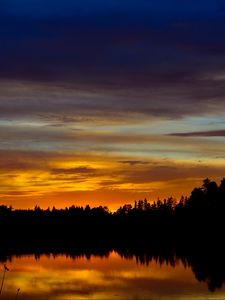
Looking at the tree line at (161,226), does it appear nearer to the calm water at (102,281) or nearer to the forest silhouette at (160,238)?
the forest silhouette at (160,238)

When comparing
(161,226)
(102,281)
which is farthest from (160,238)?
(102,281)

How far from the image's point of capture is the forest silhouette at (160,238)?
263ft

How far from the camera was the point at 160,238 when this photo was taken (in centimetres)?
13375

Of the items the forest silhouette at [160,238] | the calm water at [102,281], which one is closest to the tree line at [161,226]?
the forest silhouette at [160,238]

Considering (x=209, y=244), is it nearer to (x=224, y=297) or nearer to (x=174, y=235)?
(x=174, y=235)

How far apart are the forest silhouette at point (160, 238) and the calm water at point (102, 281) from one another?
2211 millimetres

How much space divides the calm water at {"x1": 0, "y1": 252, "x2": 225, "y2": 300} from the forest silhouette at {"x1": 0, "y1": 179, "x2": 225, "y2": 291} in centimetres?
221

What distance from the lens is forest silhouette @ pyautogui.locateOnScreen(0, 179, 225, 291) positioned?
8024cm

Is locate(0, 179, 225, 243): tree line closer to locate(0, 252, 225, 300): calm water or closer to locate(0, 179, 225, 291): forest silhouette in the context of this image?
locate(0, 179, 225, 291): forest silhouette

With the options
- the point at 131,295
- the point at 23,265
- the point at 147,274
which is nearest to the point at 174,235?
the point at 23,265

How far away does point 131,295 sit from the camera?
49719mm

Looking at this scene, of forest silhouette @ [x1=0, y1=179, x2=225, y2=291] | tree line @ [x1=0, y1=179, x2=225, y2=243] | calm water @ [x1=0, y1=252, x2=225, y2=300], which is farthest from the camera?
tree line @ [x1=0, y1=179, x2=225, y2=243]

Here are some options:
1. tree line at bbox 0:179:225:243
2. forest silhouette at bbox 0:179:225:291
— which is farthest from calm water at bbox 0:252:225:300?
tree line at bbox 0:179:225:243

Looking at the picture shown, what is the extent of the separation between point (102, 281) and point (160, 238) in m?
75.2
